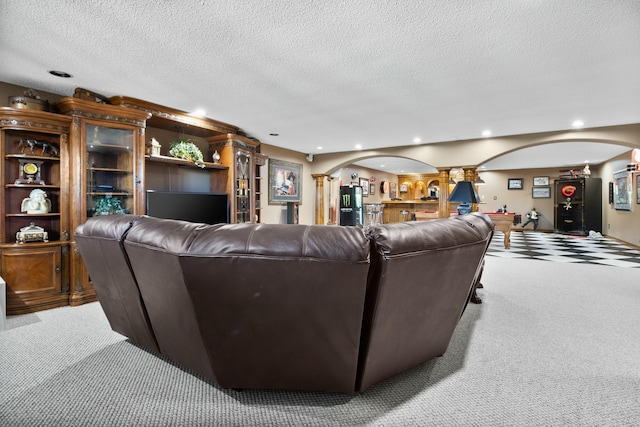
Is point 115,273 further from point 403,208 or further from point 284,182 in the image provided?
point 403,208

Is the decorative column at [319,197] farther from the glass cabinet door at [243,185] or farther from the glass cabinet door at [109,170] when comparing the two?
the glass cabinet door at [109,170]

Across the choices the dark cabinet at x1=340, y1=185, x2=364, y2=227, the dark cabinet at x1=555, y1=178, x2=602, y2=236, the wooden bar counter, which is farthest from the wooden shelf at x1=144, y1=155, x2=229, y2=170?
the dark cabinet at x1=555, y1=178, x2=602, y2=236

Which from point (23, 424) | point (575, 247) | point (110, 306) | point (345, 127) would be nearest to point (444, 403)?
point (23, 424)

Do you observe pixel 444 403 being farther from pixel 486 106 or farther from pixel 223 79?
pixel 486 106

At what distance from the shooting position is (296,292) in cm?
126

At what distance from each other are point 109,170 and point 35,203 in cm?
70

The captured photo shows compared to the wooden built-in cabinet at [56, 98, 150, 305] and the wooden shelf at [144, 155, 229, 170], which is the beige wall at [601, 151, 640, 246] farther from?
the wooden built-in cabinet at [56, 98, 150, 305]

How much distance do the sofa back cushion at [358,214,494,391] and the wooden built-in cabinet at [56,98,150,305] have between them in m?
3.18

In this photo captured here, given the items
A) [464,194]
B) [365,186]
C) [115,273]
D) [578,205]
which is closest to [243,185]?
[464,194]

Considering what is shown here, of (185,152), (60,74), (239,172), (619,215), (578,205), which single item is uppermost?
(60,74)

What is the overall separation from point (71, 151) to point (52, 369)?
2233mm

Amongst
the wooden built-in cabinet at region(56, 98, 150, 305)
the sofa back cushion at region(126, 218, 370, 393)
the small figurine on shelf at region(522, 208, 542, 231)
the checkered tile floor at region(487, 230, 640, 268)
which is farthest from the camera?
the small figurine on shelf at region(522, 208, 542, 231)

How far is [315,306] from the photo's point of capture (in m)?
1.28

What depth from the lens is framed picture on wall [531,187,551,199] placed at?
11305mm
